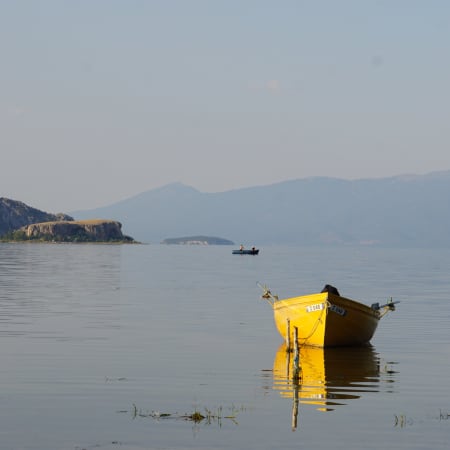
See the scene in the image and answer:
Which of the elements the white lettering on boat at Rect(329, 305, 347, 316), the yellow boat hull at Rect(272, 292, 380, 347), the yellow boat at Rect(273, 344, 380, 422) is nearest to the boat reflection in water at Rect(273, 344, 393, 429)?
the yellow boat at Rect(273, 344, 380, 422)

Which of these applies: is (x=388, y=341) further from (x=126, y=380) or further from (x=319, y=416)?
(x=319, y=416)

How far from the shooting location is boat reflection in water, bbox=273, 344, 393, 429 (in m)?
26.8

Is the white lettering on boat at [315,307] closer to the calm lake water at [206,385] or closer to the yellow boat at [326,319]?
the yellow boat at [326,319]

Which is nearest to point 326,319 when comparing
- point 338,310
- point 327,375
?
point 338,310

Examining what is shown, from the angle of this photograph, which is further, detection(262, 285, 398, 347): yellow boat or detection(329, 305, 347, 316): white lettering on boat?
detection(262, 285, 398, 347): yellow boat

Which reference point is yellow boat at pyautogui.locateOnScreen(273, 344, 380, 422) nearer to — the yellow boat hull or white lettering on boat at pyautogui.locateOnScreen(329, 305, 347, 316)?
the yellow boat hull

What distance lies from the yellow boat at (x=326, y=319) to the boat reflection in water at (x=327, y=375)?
1.49 feet

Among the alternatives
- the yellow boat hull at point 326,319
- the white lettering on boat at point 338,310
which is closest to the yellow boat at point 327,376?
the yellow boat hull at point 326,319

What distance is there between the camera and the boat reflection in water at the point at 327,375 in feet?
88.1

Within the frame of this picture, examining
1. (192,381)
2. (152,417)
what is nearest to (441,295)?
(192,381)

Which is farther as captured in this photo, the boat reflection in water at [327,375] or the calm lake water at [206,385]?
the boat reflection in water at [327,375]

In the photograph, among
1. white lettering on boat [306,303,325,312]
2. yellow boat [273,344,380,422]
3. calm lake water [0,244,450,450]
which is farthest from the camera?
white lettering on boat [306,303,325,312]

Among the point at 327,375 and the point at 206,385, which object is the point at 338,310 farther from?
the point at 206,385

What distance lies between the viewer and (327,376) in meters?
31.3
